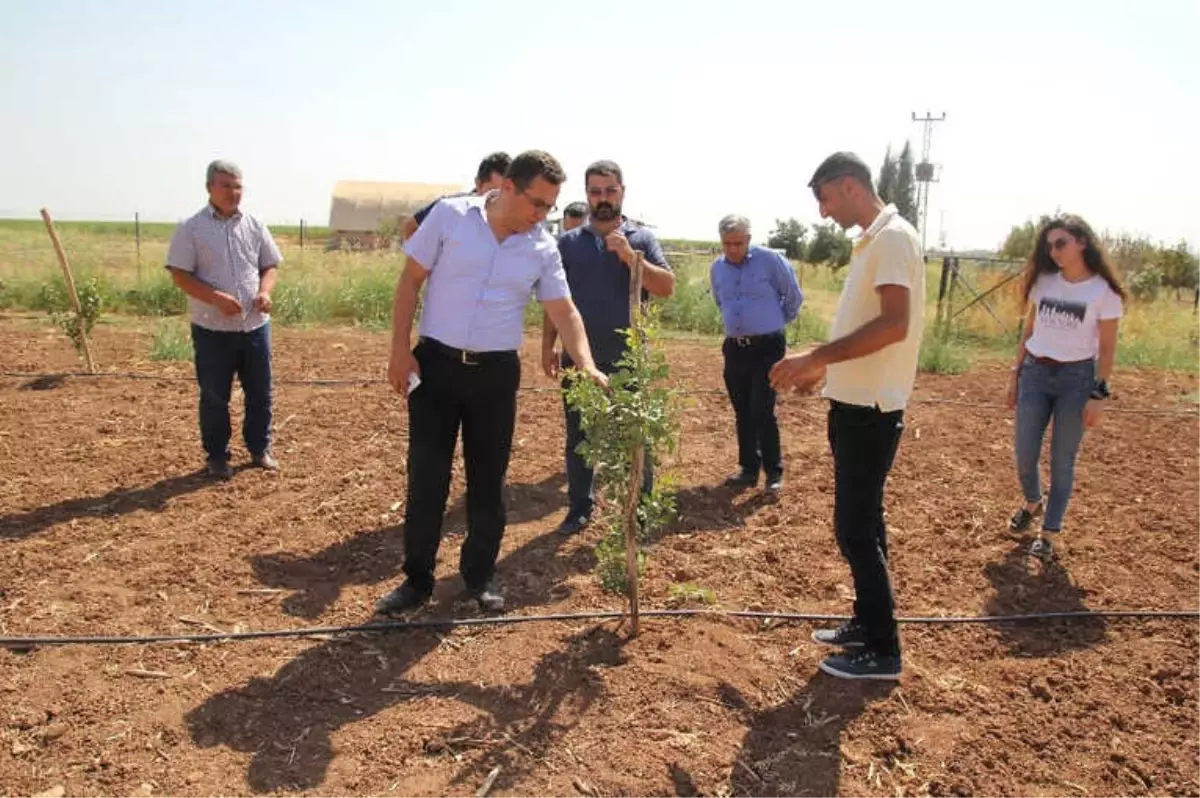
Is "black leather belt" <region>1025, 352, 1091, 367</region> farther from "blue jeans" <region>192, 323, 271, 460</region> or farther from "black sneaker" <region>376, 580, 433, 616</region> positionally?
"blue jeans" <region>192, 323, 271, 460</region>

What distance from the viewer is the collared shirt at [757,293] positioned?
5809 millimetres

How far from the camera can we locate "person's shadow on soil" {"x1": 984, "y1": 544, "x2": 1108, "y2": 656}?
12.9ft

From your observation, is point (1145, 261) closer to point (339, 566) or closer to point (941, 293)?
point (941, 293)

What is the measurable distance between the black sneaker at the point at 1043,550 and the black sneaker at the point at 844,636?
1.66 metres

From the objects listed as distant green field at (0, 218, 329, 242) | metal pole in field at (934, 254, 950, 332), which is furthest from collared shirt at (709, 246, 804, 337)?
distant green field at (0, 218, 329, 242)

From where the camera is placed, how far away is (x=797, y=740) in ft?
10.2

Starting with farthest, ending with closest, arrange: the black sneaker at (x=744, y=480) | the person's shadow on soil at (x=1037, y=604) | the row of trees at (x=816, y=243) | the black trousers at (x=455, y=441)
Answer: the row of trees at (x=816, y=243)
the black sneaker at (x=744, y=480)
the person's shadow on soil at (x=1037, y=604)
the black trousers at (x=455, y=441)

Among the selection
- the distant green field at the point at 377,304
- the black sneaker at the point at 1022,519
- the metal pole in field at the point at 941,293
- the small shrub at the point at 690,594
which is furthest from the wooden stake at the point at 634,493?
the metal pole in field at the point at 941,293

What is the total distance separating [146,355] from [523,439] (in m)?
5.26

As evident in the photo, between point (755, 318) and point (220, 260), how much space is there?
10.8 feet

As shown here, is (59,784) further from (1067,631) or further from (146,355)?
(146,355)

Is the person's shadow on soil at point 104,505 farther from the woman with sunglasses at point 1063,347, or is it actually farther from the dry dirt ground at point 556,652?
the woman with sunglasses at point 1063,347

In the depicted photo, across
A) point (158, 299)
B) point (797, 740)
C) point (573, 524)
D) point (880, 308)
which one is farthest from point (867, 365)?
point (158, 299)

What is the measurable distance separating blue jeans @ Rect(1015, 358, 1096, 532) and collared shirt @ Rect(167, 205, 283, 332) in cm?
453
